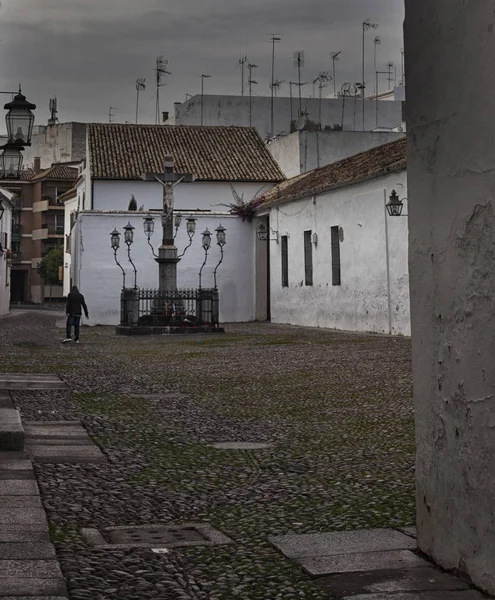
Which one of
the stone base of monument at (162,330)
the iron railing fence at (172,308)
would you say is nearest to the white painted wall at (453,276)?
the stone base of monument at (162,330)

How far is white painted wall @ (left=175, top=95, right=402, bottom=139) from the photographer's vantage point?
50.6 metres

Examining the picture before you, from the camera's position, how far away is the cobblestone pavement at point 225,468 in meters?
4.14

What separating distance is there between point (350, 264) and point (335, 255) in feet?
4.91

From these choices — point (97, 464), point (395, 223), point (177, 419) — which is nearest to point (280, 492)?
point (97, 464)

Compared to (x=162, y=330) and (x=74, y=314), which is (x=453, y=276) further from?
(x=162, y=330)

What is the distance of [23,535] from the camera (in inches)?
176

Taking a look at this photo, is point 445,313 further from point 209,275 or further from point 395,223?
point 209,275

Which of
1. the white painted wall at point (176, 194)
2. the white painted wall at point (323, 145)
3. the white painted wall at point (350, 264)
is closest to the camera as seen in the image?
the white painted wall at point (350, 264)

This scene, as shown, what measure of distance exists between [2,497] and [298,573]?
1.94 m

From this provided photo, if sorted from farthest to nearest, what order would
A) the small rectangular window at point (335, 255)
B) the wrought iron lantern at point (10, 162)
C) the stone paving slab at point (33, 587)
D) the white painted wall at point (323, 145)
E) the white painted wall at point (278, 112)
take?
the white painted wall at point (278, 112)
the white painted wall at point (323, 145)
the small rectangular window at point (335, 255)
the wrought iron lantern at point (10, 162)
the stone paving slab at point (33, 587)

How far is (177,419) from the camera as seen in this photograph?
9023 mm

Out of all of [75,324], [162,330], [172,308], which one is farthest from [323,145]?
[75,324]

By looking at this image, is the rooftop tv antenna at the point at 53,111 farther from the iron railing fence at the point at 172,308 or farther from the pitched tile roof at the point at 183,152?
the iron railing fence at the point at 172,308

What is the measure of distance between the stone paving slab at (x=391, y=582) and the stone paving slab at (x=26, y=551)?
45.3 inches
